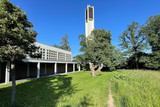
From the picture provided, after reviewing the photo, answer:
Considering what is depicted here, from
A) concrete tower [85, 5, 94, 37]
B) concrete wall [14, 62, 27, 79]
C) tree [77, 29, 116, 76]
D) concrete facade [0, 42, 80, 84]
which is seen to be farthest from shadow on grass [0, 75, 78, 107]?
concrete tower [85, 5, 94, 37]

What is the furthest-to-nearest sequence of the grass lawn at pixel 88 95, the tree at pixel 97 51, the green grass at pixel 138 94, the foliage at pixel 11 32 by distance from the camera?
1. the tree at pixel 97 51
2. the foliage at pixel 11 32
3. the grass lawn at pixel 88 95
4. the green grass at pixel 138 94

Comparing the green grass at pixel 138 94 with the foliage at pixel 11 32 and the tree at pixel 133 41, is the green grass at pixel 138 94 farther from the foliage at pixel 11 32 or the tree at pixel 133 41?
the tree at pixel 133 41

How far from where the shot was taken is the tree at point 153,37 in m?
16.0

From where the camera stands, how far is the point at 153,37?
1731 centimetres

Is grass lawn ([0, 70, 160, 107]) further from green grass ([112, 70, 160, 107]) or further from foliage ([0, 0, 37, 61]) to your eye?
foliage ([0, 0, 37, 61])

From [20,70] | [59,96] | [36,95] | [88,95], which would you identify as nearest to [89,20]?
[20,70]

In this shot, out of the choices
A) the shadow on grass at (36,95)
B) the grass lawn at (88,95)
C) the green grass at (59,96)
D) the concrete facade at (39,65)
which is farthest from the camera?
the concrete facade at (39,65)

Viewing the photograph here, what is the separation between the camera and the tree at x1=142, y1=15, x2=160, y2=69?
52.6ft

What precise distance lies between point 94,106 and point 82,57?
40.0 ft

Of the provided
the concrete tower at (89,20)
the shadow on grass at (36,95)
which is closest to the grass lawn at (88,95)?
the shadow on grass at (36,95)

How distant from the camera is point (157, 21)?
54.8 feet

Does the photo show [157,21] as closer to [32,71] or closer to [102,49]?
[102,49]

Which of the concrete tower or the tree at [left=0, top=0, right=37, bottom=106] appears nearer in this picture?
the tree at [left=0, top=0, right=37, bottom=106]

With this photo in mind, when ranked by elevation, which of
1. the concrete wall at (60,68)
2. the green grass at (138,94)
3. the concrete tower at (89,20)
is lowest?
the concrete wall at (60,68)
